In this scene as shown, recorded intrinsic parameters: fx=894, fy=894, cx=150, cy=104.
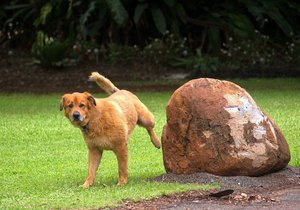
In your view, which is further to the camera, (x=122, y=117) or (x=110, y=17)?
(x=110, y=17)

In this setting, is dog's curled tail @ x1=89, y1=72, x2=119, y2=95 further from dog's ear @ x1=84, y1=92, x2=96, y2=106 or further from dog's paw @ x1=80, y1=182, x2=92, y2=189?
dog's paw @ x1=80, y1=182, x2=92, y2=189

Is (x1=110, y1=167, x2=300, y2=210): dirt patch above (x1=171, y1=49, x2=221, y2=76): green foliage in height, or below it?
above

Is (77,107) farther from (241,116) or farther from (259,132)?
(259,132)

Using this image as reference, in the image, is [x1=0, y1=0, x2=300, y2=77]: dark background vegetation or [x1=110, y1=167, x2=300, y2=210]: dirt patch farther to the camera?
[x1=0, y1=0, x2=300, y2=77]: dark background vegetation

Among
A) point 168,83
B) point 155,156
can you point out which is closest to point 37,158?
point 155,156

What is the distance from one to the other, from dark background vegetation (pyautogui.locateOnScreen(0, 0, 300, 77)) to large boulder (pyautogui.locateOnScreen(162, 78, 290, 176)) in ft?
43.7

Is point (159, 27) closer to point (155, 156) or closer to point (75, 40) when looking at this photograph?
point (75, 40)

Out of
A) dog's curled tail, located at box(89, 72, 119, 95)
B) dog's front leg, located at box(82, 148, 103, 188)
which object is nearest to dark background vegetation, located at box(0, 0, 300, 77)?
dog's curled tail, located at box(89, 72, 119, 95)

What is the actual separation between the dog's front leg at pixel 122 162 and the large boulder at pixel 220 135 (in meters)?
0.62

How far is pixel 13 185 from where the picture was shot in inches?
434

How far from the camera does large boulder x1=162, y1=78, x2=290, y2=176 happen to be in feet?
34.8

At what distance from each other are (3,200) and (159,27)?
53.3ft

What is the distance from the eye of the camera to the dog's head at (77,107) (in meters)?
10.3

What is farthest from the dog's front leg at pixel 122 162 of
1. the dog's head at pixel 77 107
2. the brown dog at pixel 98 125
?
the dog's head at pixel 77 107
